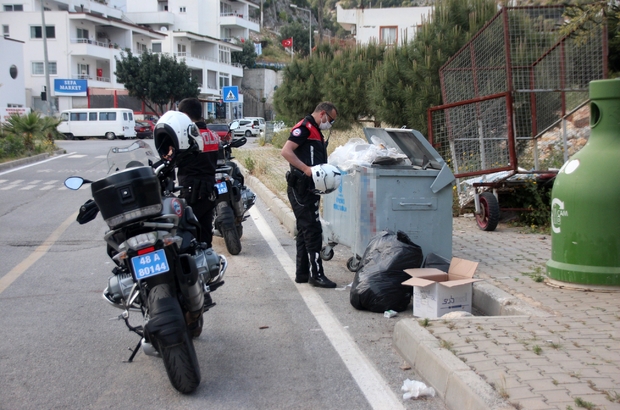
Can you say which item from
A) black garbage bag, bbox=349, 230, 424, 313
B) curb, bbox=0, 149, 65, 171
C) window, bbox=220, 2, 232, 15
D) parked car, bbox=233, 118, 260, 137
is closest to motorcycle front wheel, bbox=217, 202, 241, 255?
black garbage bag, bbox=349, 230, 424, 313

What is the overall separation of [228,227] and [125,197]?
14.8 ft

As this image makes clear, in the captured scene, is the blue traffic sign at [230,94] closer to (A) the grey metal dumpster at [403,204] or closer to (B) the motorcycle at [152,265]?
(A) the grey metal dumpster at [403,204]

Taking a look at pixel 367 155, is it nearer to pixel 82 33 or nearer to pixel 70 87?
pixel 70 87

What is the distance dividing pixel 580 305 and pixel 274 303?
273 centimetres

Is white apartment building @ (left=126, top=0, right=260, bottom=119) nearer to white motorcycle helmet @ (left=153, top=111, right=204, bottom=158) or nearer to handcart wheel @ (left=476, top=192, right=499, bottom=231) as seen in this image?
handcart wheel @ (left=476, top=192, right=499, bottom=231)

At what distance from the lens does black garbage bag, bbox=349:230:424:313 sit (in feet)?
19.7

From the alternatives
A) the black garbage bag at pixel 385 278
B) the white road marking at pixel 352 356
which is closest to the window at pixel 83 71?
the white road marking at pixel 352 356

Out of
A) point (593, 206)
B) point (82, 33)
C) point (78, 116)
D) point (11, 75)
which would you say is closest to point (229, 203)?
point (593, 206)

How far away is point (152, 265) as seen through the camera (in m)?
4.02

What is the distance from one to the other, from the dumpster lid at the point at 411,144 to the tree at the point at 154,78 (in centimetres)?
5952

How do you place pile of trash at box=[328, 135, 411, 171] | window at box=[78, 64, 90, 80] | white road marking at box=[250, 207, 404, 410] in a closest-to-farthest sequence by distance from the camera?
white road marking at box=[250, 207, 404, 410] → pile of trash at box=[328, 135, 411, 171] → window at box=[78, 64, 90, 80]

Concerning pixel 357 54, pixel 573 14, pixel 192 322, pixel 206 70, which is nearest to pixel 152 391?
pixel 192 322

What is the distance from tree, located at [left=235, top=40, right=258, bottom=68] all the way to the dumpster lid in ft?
280

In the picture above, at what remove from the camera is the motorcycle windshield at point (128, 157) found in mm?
4539
